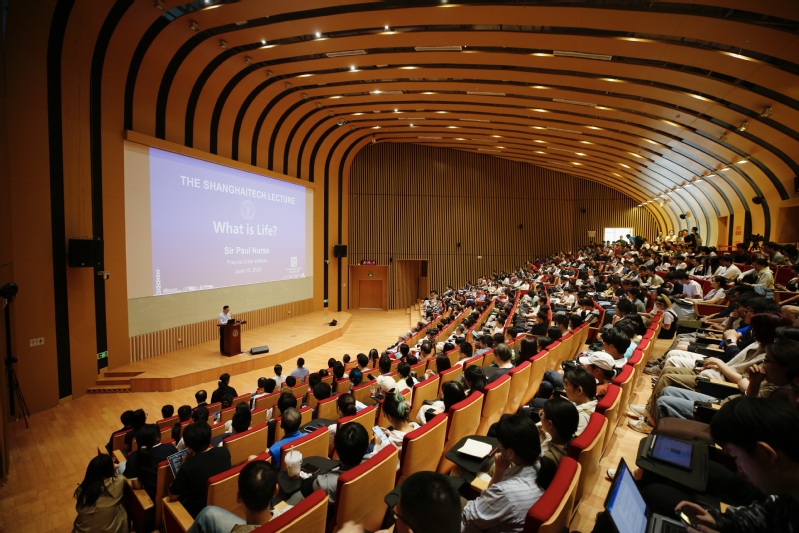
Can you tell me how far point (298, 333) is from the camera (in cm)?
1015

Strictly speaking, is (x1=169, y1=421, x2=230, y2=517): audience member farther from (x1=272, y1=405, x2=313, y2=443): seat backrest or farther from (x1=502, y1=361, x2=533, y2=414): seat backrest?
(x1=502, y1=361, x2=533, y2=414): seat backrest

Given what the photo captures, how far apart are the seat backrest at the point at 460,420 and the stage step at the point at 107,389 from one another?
6229 mm

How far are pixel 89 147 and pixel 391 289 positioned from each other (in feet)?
38.3

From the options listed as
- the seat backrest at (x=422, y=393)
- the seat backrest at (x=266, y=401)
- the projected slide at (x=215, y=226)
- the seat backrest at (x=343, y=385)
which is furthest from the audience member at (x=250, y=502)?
the projected slide at (x=215, y=226)

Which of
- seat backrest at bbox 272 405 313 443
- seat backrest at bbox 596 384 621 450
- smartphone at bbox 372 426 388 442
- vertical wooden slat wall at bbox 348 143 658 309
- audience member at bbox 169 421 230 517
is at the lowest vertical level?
seat backrest at bbox 272 405 313 443

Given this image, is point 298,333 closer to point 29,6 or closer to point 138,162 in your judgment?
point 138,162

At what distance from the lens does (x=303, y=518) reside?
4.89ft

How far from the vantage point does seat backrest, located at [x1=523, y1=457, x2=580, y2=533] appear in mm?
1260

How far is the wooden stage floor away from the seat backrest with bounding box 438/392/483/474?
18.8 ft

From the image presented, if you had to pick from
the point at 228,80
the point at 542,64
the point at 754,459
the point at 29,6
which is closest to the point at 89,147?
the point at 29,6

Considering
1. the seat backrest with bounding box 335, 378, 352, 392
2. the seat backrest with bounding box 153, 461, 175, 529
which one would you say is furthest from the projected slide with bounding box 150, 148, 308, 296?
the seat backrest with bounding box 153, 461, 175, 529

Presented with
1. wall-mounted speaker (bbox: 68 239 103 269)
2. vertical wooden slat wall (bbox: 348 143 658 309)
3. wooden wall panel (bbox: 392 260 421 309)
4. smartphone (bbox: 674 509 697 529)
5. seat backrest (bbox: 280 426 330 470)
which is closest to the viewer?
smartphone (bbox: 674 509 697 529)

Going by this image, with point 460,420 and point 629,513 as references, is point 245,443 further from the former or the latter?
point 629,513

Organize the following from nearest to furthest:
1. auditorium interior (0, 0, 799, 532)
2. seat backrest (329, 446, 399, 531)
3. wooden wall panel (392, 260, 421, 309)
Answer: seat backrest (329, 446, 399, 531) < auditorium interior (0, 0, 799, 532) < wooden wall panel (392, 260, 421, 309)
